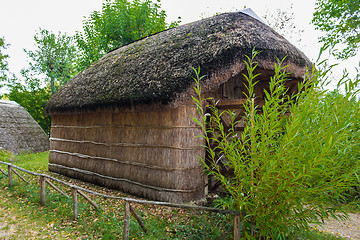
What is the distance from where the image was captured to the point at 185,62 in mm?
4961

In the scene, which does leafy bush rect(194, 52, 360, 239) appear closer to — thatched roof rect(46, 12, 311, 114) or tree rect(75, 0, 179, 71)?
thatched roof rect(46, 12, 311, 114)

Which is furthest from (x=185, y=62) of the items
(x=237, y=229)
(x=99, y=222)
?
(x=99, y=222)

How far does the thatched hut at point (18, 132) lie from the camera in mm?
11758

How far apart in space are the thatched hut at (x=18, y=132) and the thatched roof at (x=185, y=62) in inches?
276

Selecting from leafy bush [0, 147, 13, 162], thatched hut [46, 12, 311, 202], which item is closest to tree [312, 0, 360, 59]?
thatched hut [46, 12, 311, 202]

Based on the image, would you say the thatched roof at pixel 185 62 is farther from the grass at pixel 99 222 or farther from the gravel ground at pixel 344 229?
the gravel ground at pixel 344 229

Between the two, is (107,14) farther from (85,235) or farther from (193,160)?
(85,235)

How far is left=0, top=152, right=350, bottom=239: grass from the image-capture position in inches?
147

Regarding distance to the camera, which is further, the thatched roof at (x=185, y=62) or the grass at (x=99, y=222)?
the thatched roof at (x=185, y=62)

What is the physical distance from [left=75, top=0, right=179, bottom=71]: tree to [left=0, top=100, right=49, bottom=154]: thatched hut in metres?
4.27

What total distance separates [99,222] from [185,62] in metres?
3.39

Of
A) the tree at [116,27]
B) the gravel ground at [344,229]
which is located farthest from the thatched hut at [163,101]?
the tree at [116,27]

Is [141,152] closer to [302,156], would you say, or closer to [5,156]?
[302,156]

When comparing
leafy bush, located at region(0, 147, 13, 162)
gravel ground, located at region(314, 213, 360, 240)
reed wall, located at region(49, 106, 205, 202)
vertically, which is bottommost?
gravel ground, located at region(314, 213, 360, 240)
